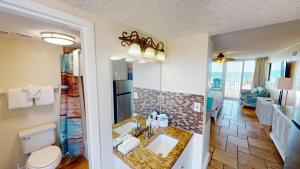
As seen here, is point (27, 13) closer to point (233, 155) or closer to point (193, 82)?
point (193, 82)

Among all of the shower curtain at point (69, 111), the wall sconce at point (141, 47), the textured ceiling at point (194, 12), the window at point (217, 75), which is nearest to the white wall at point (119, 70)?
the wall sconce at point (141, 47)

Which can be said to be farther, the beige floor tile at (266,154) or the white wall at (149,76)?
the beige floor tile at (266,154)

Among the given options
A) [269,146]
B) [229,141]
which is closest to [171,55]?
[229,141]

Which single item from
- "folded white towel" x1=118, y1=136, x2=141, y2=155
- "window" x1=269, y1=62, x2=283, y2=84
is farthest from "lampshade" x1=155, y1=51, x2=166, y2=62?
"window" x1=269, y1=62, x2=283, y2=84

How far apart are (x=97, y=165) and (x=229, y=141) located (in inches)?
116

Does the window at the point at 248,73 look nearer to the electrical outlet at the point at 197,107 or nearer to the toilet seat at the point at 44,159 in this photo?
the electrical outlet at the point at 197,107

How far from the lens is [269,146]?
2.62 metres

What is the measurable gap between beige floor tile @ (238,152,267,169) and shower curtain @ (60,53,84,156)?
9.76ft

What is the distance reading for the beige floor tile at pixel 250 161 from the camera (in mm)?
2090

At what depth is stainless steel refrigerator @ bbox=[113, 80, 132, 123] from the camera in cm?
139

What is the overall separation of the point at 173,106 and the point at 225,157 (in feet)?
5.08

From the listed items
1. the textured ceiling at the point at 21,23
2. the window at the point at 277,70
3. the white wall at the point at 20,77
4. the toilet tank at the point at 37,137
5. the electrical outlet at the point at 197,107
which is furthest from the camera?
the window at the point at 277,70

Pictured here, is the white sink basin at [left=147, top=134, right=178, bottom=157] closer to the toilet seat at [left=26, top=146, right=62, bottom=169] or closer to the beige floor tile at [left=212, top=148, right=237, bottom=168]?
the beige floor tile at [left=212, top=148, right=237, bottom=168]

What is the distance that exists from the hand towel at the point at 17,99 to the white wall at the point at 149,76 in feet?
5.47
